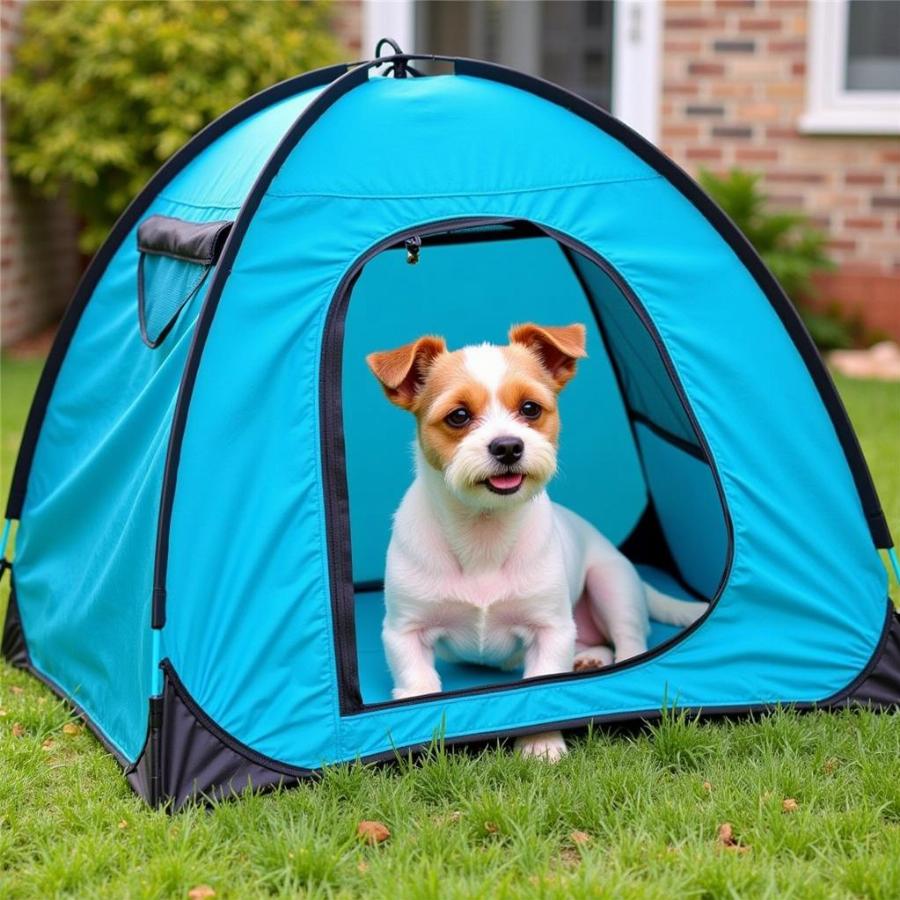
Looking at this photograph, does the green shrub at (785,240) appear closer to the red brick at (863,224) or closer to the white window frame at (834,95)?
the red brick at (863,224)

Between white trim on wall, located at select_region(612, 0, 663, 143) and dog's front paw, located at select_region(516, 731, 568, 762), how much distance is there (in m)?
5.80

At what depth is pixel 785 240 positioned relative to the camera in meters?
8.25

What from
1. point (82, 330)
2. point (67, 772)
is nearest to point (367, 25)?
point (82, 330)

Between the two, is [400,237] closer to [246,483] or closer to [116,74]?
[246,483]

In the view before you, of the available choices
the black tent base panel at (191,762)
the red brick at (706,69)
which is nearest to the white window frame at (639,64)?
the red brick at (706,69)

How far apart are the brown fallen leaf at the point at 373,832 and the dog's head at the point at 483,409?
2.60 ft

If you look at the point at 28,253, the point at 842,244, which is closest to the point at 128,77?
the point at 28,253

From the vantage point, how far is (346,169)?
3203mm

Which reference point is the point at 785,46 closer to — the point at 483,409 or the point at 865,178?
the point at 865,178

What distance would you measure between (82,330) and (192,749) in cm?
161

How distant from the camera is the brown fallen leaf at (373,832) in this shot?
271 centimetres

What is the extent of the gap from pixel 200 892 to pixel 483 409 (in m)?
1.23

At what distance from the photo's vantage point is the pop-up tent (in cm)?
302

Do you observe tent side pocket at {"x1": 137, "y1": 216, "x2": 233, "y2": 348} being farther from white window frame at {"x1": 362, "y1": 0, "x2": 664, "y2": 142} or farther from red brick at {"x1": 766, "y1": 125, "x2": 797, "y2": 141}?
red brick at {"x1": 766, "y1": 125, "x2": 797, "y2": 141}
